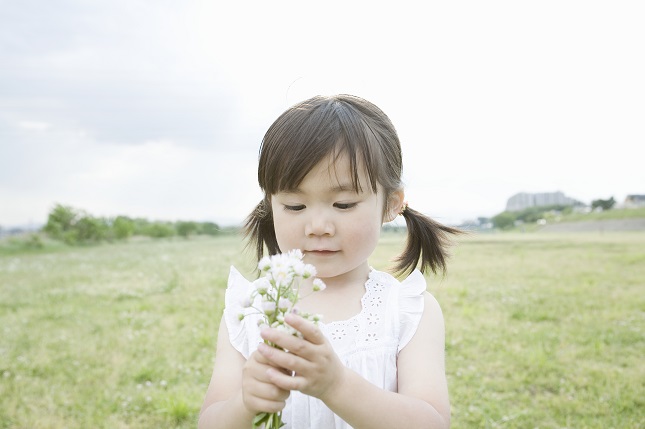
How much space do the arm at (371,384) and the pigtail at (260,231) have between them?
30.5 inches

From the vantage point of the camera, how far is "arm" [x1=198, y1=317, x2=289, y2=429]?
1.51 meters

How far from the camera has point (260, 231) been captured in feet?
8.91

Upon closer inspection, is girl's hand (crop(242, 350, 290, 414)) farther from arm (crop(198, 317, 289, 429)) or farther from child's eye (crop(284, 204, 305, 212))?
child's eye (crop(284, 204, 305, 212))

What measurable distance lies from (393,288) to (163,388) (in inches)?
137

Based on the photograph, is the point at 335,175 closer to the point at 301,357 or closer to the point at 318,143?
the point at 318,143

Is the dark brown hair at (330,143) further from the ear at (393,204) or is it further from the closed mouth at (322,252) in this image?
the closed mouth at (322,252)

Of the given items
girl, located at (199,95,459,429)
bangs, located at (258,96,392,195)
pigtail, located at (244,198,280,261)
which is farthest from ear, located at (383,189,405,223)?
pigtail, located at (244,198,280,261)

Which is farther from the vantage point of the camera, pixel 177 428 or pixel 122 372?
pixel 122 372

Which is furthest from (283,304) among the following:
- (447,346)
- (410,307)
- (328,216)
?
(447,346)

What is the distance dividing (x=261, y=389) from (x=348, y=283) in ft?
3.09

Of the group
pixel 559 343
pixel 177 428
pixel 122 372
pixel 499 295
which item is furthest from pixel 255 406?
pixel 499 295

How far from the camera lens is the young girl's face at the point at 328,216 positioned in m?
2.03

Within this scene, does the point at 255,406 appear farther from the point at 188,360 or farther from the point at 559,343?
the point at 559,343

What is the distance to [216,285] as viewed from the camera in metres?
11.2
